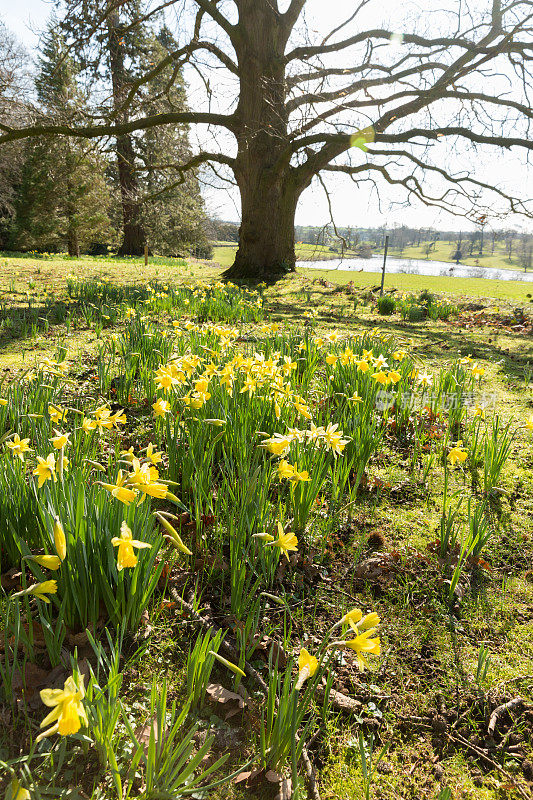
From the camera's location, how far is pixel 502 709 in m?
1.48

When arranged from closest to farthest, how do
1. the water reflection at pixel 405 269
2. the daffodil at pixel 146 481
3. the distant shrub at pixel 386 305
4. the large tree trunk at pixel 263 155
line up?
the daffodil at pixel 146 481
the distant shrub at pixel 386 305
the large tree trunk at pixel 263 155
the water reflection at pixel 405 269

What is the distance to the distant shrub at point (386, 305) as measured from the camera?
336 inches

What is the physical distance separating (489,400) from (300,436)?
9.30 feet

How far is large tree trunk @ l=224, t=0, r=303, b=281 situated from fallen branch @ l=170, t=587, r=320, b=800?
10489 millimetres

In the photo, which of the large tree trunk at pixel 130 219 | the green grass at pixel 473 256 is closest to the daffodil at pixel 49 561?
the large tree trunk at pixel 130 219

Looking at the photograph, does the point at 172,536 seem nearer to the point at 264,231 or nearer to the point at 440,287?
the point at 264,231

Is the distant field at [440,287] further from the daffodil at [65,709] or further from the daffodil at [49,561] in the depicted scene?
the daffodil at [65,709]

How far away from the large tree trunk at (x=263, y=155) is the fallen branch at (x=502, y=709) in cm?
1082

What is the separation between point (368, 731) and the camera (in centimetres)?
142

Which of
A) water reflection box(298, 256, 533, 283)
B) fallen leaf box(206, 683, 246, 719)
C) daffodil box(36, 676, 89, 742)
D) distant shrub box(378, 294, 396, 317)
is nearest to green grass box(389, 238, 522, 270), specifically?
water reflection box(298, 256, 533, 283)

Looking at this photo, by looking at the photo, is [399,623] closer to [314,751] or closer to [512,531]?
[314,751]

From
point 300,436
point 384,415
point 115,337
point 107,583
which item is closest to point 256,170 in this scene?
point 115,337

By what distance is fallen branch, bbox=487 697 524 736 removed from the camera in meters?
1.43

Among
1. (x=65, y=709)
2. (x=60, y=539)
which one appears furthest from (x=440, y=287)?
(x=65, y=709)
